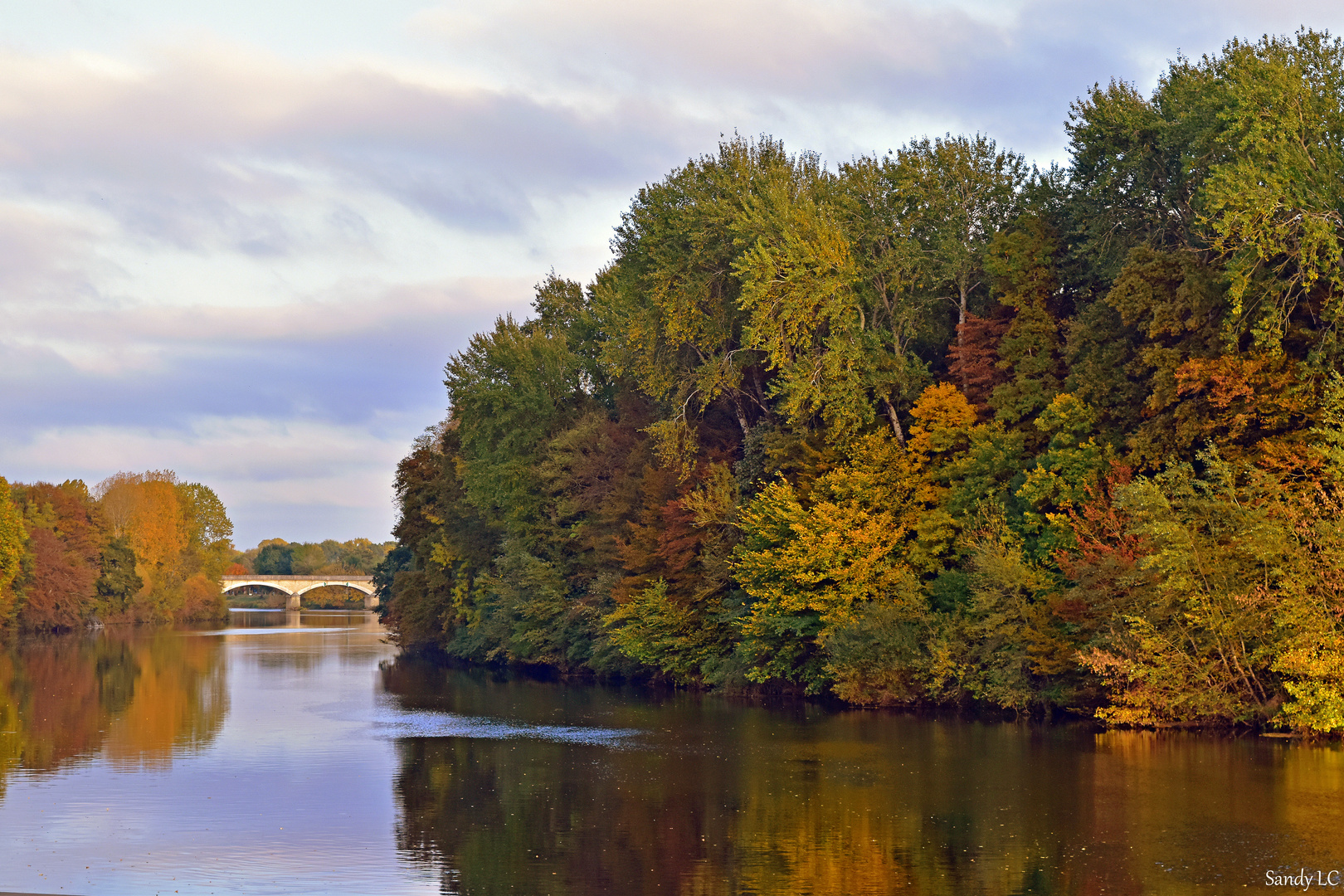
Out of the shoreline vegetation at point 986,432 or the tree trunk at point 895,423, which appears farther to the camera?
the tree trunk at point 895,423

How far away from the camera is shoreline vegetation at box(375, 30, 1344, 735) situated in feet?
106

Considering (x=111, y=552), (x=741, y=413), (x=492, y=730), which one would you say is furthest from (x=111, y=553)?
(x=492, y=730)

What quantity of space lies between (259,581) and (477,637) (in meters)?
109

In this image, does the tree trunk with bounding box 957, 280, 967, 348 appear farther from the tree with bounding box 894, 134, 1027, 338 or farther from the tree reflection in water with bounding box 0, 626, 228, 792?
the tree reflection in water with bounding box 0, 626, 228, 792

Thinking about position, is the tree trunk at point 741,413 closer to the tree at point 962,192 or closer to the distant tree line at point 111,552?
the tree at point 962,192

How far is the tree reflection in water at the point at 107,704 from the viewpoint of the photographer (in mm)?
33406

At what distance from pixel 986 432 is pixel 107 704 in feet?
106

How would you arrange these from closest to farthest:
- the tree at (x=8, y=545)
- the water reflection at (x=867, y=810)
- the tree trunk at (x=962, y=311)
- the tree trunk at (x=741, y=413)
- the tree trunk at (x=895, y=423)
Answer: the water reflection at (x=867, y=810), the tree trunk at (x=962, y=311), the tree trunk at (x=895, y=423), the tree trunk at (x=741, y=413), the tree at (x=8, y=545)

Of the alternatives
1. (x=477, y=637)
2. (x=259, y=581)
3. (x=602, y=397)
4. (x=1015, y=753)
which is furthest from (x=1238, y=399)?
(x=259, y=581)

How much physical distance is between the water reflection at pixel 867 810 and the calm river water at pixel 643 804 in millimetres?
87

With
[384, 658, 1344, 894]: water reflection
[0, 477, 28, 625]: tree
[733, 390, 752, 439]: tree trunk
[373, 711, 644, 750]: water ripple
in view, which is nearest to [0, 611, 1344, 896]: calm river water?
[384, 658, 1344, 894]: water reflection

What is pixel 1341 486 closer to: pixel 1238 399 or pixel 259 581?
pixel 1238 399

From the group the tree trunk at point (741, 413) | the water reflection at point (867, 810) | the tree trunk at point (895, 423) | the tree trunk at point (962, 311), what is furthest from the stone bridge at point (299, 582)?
the water reflection at point (867, 810)

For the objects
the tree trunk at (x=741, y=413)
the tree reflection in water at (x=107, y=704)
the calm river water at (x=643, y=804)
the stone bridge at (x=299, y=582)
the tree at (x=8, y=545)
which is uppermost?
the tree trunk at (x=741, y=413)
